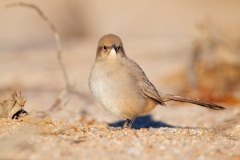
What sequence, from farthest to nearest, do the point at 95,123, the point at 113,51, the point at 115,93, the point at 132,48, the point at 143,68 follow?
the point at 132,48 → the point at 143,68 → the point at 95,123 → the point at 113,51 → the point at 115,93

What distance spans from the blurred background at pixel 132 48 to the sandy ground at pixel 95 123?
1.4 inches

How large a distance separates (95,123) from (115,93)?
1.46 m

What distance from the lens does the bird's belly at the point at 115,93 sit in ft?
19.6

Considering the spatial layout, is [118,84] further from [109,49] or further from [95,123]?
[95,123]

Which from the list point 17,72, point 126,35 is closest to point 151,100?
point 17,72

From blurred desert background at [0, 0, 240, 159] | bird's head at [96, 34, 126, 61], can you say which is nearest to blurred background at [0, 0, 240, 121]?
blurred desert background at [0, 0, 240, 159]

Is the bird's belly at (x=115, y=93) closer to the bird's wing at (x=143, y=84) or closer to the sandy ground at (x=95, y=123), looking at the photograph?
the bird's wing at (x=143, y=84)

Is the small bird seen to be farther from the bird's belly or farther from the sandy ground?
the sandy ground

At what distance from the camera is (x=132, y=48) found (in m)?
15.5

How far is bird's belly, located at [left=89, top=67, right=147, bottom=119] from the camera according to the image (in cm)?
596

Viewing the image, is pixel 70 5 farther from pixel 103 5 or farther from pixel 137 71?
pixel 137 71

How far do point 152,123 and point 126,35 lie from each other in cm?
1107

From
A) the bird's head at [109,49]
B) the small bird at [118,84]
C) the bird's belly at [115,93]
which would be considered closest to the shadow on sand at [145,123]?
the small bird at [118,84]

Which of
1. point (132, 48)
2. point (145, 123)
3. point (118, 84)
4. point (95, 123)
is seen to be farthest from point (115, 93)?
point (132, 48)
